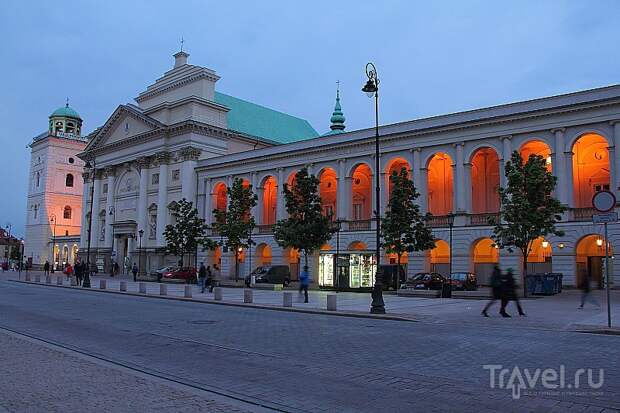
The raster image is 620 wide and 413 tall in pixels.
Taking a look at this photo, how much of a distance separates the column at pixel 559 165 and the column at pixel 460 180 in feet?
21.9

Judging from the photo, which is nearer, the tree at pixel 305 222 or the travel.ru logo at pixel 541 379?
the travel.ru logo at pixel 541 379

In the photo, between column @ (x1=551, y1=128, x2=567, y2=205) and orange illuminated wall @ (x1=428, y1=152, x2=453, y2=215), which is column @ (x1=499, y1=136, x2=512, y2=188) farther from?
orange illuminated wall @ (x1=428, y1=152, x2=453, y2=215)

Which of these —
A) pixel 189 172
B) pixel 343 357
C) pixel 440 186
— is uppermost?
pixel 189 172

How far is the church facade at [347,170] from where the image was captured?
38.0 meters

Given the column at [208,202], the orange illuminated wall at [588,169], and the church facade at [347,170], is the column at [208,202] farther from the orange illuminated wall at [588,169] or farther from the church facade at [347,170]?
the orange illuminated wall at [588,169]

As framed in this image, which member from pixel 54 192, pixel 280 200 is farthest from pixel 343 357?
pixel 54 192

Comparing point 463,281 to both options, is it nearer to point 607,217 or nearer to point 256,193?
point 607,217

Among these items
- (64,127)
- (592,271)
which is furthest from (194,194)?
(64,127)

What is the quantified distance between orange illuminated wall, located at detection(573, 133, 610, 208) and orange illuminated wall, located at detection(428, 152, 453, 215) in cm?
1055

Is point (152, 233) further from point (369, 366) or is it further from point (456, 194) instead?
point (369, 366)

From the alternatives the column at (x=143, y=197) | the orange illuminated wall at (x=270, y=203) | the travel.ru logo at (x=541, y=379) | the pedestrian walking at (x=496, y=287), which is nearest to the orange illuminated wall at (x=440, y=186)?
the orange illuminated wall at (x=270, y=203)

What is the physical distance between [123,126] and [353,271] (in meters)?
45.8

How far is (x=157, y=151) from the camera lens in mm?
66625

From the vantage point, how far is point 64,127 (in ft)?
323
